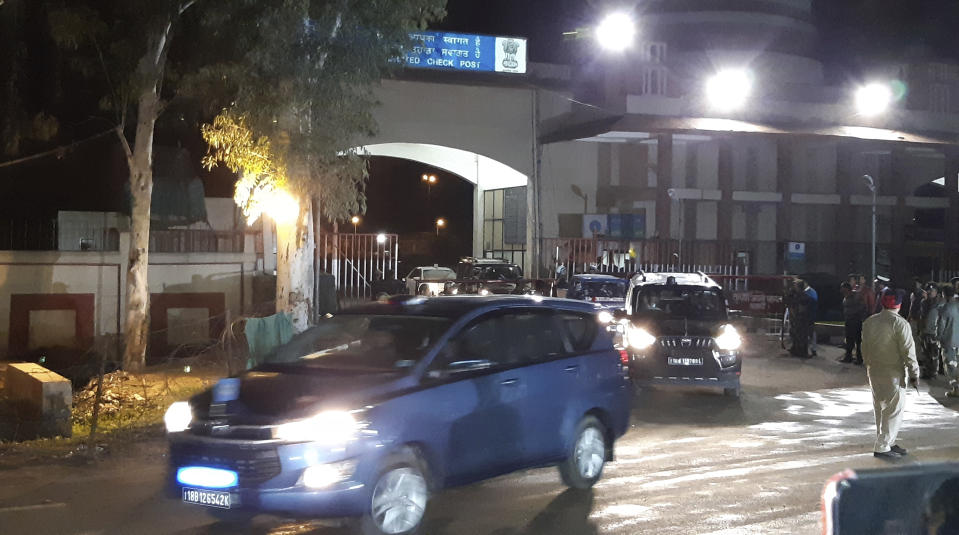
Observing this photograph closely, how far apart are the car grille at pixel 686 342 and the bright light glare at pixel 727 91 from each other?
21.6m

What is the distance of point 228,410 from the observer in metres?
6.45

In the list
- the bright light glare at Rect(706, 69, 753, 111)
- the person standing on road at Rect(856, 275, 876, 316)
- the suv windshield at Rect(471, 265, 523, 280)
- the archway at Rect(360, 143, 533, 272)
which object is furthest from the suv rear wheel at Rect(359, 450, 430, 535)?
the bright light glare at Rect(706, 69, 753, 111)

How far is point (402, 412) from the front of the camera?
6.55 metres

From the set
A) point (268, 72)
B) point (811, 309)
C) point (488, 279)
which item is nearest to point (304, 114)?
point (268, 72)

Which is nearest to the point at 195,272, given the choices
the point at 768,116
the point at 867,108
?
the point at 768,116

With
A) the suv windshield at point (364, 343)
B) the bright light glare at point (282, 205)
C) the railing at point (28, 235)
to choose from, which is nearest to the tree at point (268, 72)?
the bright light glare at point (282, 205)

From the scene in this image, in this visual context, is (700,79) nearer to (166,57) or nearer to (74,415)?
(166,57)

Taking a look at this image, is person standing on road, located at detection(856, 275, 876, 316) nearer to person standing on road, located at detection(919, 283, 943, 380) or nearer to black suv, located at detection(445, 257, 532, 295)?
person standing on road, located at detection(919, 283, 943, 380)

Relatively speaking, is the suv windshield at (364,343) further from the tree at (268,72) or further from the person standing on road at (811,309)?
the person standing on road at (811,309)

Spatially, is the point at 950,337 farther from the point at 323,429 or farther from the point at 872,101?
the point at 872,101

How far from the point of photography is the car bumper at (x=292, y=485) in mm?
A: 6098

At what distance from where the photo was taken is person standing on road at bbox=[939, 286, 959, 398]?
15.0m

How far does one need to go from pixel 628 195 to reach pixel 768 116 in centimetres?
612

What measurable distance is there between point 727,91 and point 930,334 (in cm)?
1911
